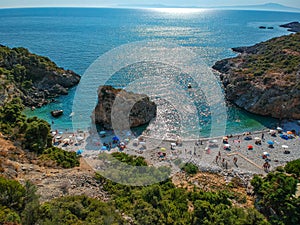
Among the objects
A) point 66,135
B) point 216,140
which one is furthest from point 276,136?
point 66,135

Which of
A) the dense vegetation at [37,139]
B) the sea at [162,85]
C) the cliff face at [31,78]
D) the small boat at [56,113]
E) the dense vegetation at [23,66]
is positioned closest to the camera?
the dense vegetation at [37,139]

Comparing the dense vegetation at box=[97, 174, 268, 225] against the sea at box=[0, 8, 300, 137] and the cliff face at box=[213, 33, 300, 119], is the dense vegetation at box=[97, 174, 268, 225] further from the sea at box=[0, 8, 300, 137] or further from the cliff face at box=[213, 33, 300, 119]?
the cliff face at box=[213, 33, 300, 119]

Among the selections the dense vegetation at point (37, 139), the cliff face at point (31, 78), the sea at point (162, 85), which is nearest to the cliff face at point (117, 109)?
the sea at point (162, 85)

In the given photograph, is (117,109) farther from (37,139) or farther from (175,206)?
(175,206)

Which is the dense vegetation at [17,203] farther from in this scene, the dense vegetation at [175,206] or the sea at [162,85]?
the sea at [162,85]

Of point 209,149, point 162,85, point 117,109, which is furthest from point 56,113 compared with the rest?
point 209,149

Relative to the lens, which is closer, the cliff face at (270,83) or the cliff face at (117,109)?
the cliff face at (117,109)

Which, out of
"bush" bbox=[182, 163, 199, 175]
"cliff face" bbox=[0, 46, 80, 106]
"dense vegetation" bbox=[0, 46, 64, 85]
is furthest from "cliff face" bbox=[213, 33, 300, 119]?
"dense vegetation" bbox=[0, 46, 64, 85]

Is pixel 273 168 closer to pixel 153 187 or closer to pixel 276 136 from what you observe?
pixel 276 136

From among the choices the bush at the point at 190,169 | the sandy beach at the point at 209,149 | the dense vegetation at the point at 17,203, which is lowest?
the sandy beach at the point at 209,149
